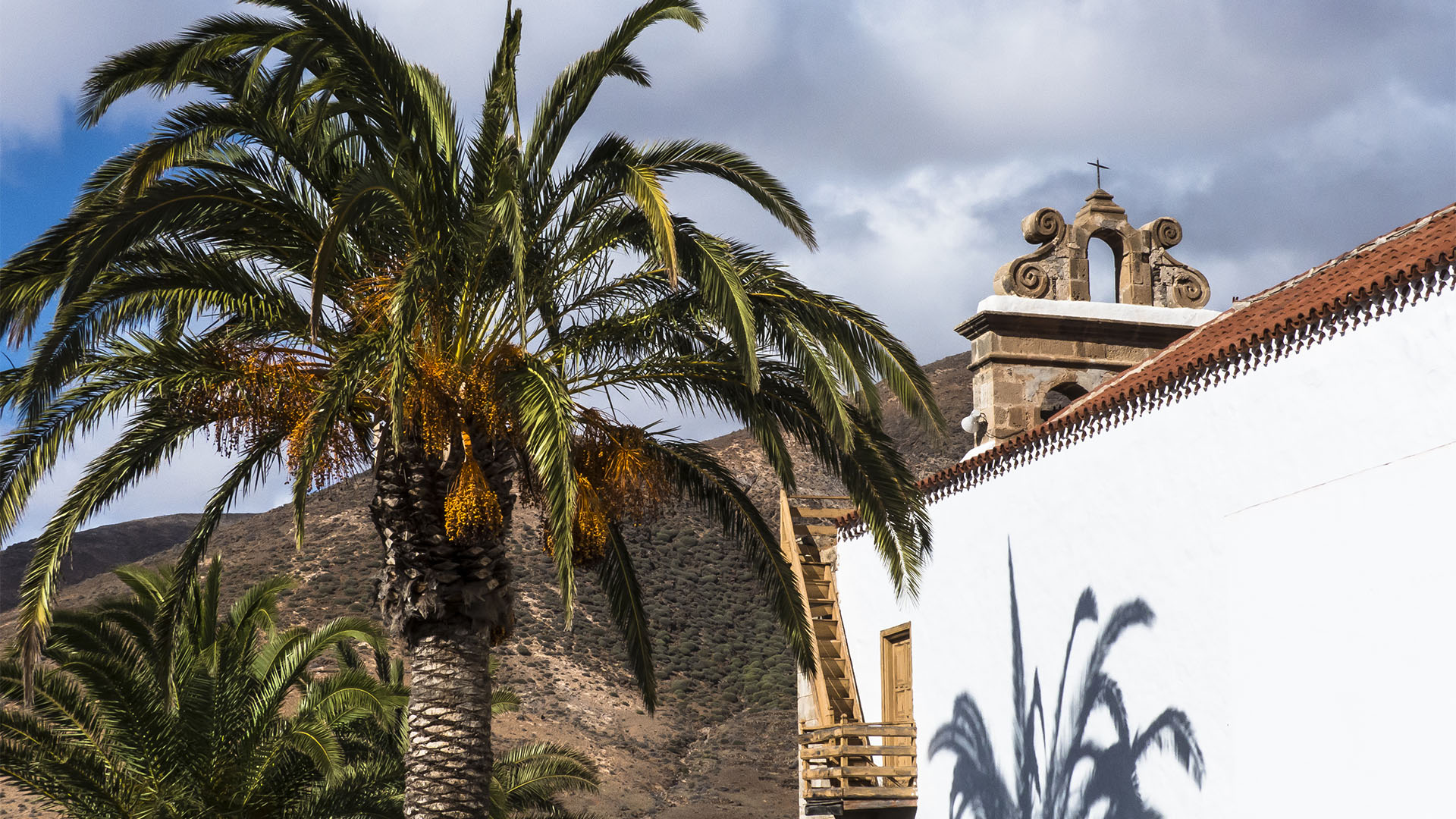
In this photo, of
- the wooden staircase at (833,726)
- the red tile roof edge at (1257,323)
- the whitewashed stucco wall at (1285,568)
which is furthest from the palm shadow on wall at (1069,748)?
the red tile roof edge at (1257,323)

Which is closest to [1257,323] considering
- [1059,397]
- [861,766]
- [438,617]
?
[438,617]

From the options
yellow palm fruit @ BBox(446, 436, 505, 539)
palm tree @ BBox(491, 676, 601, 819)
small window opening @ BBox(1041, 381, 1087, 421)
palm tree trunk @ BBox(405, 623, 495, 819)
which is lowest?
palm tree @ BBox(491, 676, 601, 819)

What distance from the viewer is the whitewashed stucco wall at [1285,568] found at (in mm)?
9344

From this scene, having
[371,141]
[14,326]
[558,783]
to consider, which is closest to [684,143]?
[371,141]

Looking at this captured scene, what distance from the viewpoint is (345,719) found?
49.8ft

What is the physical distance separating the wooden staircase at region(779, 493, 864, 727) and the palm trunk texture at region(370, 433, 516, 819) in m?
7.18

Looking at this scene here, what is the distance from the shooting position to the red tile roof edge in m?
9.76

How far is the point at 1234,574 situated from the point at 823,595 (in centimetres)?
797

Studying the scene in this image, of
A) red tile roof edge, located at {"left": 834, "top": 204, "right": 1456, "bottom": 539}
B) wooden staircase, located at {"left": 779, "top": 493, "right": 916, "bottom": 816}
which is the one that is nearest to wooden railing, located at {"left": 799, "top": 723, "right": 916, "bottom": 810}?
wooden staircase, located at {"left": 779, "top": 493, "right": 916, "bottom": 816}

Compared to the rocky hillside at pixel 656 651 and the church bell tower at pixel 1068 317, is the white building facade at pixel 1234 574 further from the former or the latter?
the rocky hillside at pixel 656 651

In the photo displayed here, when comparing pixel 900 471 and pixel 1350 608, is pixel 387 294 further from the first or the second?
pixel 1350 608

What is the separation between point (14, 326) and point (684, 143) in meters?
4.49

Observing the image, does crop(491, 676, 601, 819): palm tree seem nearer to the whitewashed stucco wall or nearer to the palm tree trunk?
the whitewashed stucco wall

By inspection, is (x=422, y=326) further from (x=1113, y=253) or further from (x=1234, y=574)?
(x=1113, y=253)
